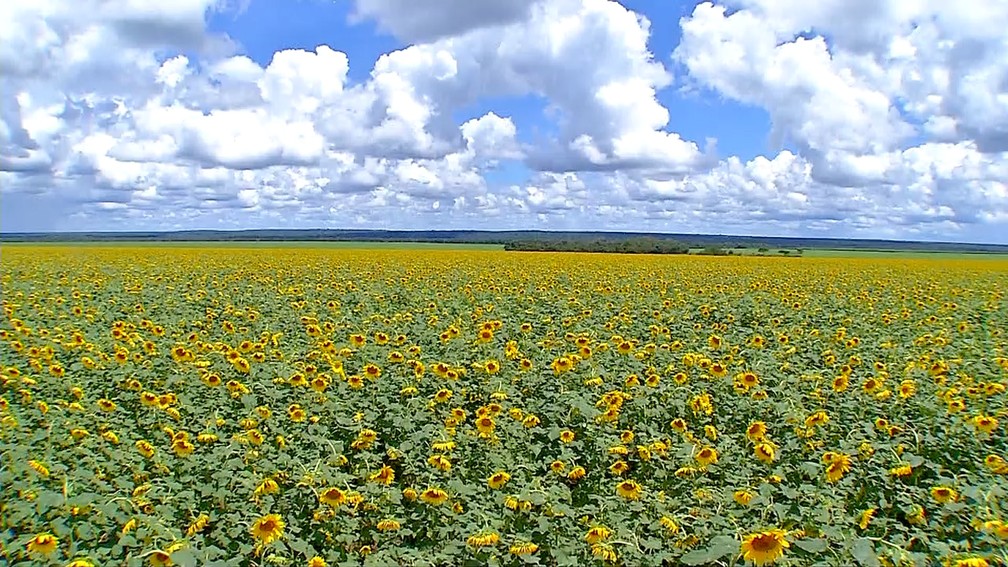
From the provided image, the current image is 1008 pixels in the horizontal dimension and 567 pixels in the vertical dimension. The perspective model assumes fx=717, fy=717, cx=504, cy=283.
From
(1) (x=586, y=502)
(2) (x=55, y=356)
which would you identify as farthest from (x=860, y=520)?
(2) (x=55, y=356)

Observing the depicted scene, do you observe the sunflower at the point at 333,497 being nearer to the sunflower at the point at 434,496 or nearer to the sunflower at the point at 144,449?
the sunflower at the point at 434,496

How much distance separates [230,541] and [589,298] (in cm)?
1160

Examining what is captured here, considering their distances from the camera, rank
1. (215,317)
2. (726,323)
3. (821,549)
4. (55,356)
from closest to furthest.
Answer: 1. (821,549)
2. (55,356)
3. (215,317)
4. (726,323)

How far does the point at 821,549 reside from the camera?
12.3 feet

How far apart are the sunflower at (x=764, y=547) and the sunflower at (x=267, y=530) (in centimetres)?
256

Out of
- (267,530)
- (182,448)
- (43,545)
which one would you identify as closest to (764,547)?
(267,530)

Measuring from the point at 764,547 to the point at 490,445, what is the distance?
2341 mm

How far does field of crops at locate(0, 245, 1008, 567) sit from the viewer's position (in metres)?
4.15

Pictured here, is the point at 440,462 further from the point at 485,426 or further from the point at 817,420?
the point at 817,420

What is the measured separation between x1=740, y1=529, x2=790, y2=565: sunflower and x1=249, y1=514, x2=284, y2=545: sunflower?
256 centimetres

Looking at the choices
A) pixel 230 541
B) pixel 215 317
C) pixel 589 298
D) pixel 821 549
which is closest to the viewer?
pixel 821 549

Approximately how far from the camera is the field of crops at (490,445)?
4.15m

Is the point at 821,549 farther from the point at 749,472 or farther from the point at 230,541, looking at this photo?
the point at 230,541

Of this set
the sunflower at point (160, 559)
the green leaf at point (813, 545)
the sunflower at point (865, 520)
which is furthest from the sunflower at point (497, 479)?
Result: the sunflower at point (865, 520)
